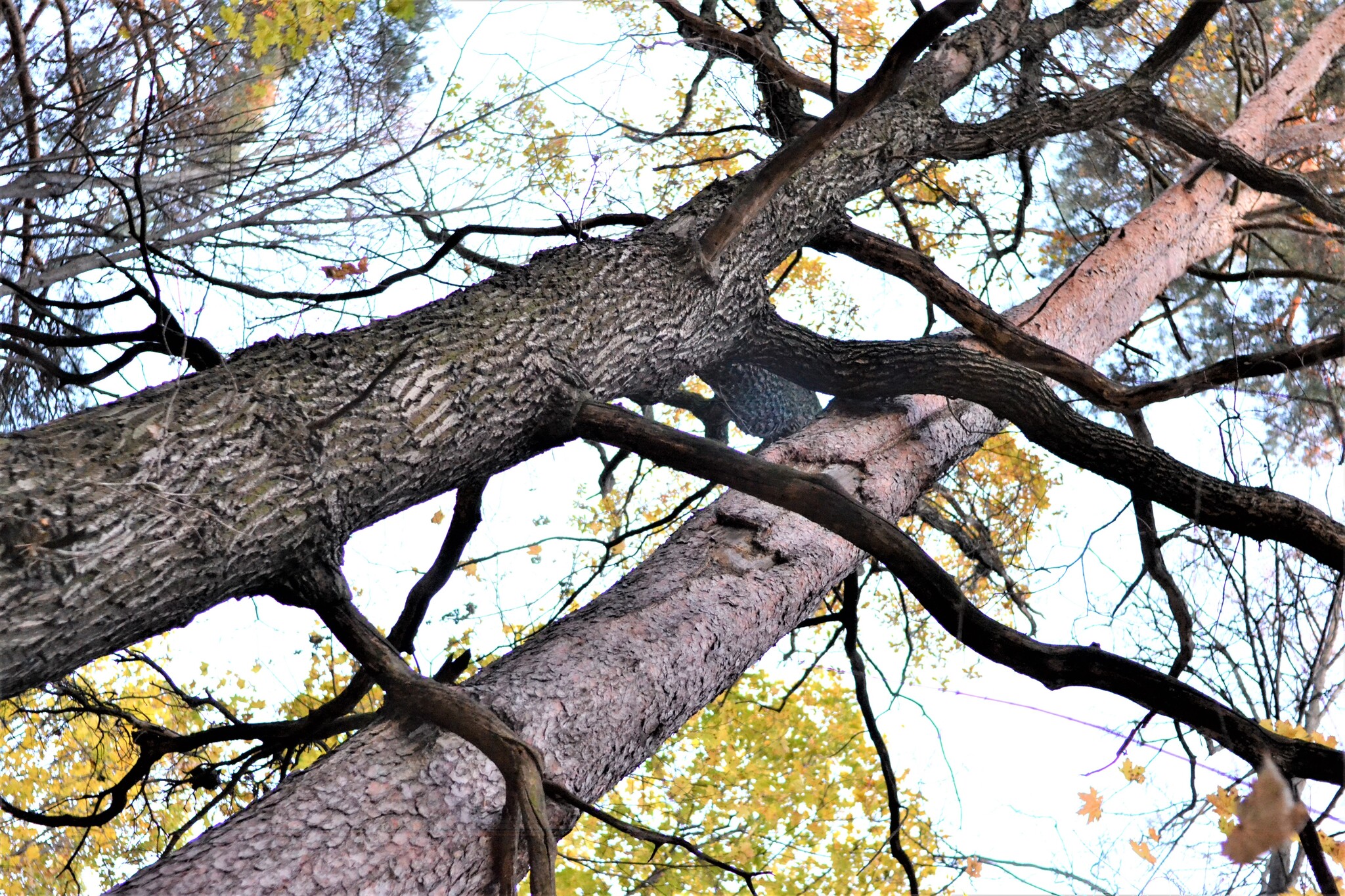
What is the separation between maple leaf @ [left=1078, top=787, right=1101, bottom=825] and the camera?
306cm

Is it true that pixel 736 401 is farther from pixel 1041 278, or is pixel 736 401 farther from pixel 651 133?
pixel 1041 278

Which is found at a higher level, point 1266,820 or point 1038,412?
point 1038,412

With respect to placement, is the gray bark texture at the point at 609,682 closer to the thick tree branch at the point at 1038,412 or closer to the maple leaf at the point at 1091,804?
the thick tree branch at the point at 1038,412

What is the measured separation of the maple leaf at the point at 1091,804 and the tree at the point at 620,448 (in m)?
0.67

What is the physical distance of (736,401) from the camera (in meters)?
4.56

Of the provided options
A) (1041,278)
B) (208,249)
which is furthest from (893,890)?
(208,249)

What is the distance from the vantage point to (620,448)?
3.02 meters

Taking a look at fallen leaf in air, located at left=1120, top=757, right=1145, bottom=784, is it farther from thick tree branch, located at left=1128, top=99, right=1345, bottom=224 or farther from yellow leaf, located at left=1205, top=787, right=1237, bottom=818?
thick tree branch, located at left=1128, top=99, right=1345, bottom=224

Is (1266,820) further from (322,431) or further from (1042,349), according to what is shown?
(1042,349)

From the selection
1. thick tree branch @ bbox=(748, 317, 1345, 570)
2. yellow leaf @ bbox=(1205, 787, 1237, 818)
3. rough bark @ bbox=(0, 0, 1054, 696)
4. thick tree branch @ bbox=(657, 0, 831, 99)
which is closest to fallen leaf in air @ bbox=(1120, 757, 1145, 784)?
yellow leaf @ bbox=(1205, 787, 1237, 818)

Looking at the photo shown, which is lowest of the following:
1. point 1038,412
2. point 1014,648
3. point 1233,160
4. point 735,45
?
point 1014,648

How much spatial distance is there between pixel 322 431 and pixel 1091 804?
2530 mm

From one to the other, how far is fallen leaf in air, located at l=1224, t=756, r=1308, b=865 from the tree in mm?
1432

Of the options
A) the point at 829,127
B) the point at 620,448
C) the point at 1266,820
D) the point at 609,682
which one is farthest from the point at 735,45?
the point at 1266,820
